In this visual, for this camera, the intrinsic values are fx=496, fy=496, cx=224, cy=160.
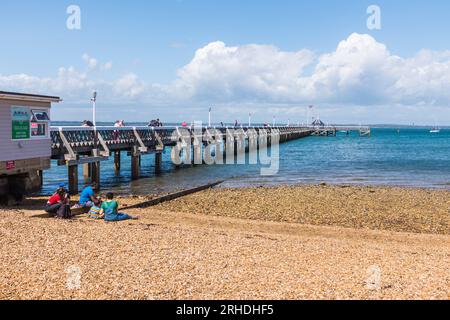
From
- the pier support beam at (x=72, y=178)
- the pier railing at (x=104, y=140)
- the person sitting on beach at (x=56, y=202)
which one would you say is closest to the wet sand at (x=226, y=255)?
the person sitting on beach at (x=56, y=202)

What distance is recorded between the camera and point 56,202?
14703mm

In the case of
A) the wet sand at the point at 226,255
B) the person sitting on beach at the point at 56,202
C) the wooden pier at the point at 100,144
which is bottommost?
the wet sand at the point at 226,255

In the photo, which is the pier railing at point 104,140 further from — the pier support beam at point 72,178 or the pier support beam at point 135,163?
the pier support beam at point 72,178

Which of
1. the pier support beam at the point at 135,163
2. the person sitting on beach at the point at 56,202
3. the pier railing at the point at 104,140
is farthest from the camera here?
the pier support beam at the point at 135,163

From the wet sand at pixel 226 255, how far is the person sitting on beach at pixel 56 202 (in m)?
0.36

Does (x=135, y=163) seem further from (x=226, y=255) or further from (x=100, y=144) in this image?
(x=226, y=255)

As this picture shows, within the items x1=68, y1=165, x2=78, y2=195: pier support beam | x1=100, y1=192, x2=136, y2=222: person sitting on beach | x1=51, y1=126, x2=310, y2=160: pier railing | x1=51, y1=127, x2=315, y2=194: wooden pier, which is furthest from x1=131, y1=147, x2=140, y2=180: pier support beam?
x1=100, y1=192, x2=136, y2=222: person sitting on beach

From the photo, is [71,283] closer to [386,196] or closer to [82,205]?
[82,205]

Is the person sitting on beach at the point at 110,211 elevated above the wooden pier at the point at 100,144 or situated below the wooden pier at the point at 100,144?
below

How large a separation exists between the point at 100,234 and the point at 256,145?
170 feet

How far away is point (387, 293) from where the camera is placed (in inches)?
296

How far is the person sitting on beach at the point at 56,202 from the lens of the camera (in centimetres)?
1452

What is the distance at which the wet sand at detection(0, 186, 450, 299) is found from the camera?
752 cm

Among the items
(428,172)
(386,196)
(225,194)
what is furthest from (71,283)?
(428,172)
